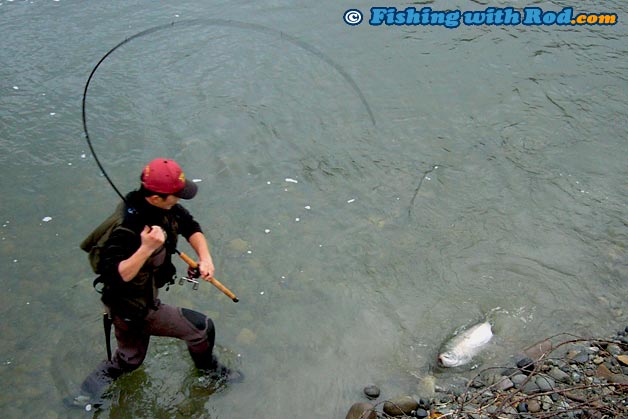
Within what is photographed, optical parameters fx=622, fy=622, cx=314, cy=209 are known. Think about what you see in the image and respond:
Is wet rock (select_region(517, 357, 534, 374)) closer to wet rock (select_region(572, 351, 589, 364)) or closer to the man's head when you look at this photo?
wet rock (select_region(572, 351, 589, 364))

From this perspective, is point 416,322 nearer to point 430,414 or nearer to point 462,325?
point 462,325

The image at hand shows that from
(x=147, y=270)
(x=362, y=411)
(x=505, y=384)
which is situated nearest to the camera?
(x=147, y=270)

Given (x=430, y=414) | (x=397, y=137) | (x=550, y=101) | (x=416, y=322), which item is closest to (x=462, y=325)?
(x=416, y=322)

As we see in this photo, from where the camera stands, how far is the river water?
5.06m

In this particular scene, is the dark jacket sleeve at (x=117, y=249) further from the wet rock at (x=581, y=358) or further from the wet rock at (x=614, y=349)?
the wet rock at (x=614, y=349)

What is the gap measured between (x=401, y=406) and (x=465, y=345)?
0.85 metres

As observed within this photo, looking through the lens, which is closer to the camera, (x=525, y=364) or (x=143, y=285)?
(x=143, y=285)

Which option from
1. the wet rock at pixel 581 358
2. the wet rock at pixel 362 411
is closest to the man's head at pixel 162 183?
the wet rock at pixel 362 411

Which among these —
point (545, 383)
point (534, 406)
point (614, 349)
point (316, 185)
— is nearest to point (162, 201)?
point (534, 406)

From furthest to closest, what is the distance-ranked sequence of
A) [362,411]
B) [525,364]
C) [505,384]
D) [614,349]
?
1. [614,349]
2. [525,364]
3. [505,384]
4. [362,411]

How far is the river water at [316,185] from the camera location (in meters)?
5.06

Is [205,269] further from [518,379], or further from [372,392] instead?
[518,379]

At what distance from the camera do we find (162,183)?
3.42 metres

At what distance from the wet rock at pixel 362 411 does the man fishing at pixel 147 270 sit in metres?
1.11
